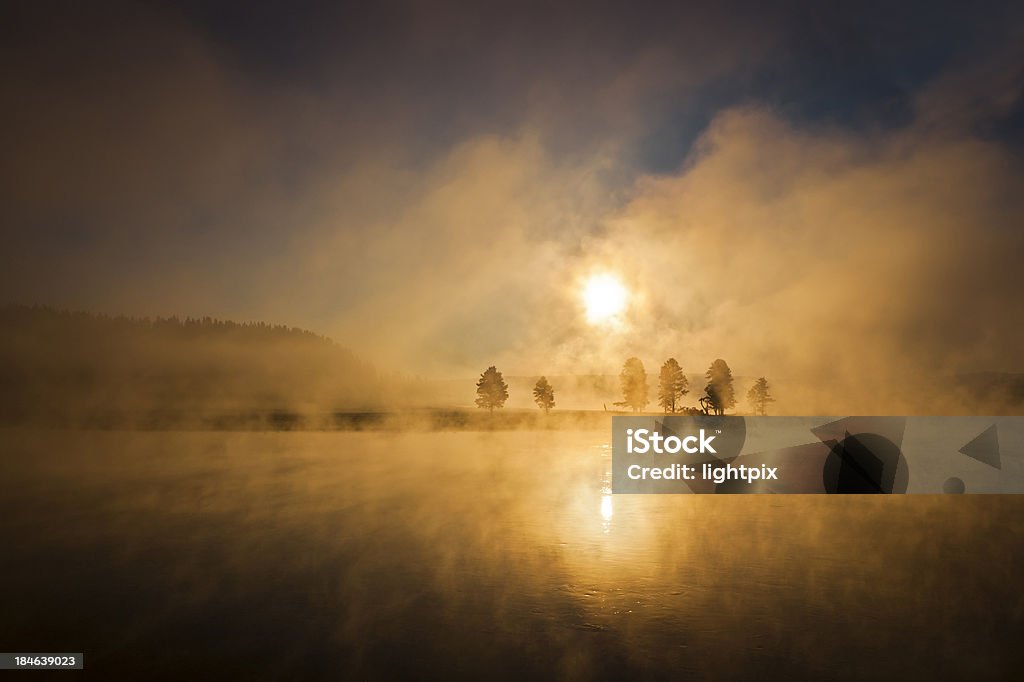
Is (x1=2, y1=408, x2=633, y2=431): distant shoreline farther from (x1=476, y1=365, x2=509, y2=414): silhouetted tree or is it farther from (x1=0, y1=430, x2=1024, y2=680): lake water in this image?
(x1=0, y1=430, x2=1024, y2=680): lake water

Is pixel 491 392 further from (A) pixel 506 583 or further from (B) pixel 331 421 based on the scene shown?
(A) pixel 506 583

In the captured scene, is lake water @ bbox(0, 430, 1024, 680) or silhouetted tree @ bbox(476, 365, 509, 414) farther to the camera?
silhouetted tree @ bbox(476, 365, 509, 414)

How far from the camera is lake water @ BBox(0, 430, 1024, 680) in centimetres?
1363

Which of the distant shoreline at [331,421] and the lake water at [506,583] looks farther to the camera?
the distant shoreline at [331,421]

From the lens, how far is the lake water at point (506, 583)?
13633 mm

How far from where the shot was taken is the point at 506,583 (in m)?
18.8

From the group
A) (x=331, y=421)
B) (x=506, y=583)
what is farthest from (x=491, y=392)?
(x=506, y=583)

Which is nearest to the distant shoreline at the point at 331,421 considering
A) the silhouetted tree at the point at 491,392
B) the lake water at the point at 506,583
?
the silhouetted tree at the point at 491,392

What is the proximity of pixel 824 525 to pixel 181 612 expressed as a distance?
25.6m

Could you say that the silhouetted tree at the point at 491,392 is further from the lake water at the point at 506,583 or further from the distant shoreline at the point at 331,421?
the lake water at the point at 506,583

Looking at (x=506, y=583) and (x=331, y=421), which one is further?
(x=331, y=421)

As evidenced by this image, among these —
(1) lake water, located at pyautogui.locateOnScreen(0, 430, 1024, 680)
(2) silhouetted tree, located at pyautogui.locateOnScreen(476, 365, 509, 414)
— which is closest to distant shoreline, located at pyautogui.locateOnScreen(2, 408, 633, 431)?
(2) silhouetted tree, located at pyautogui.locateOnScreen(476, 365, 509, 414)

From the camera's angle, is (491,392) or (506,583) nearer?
(506,583)

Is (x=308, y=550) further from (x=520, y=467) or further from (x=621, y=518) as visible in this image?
(x=520, y=467)
